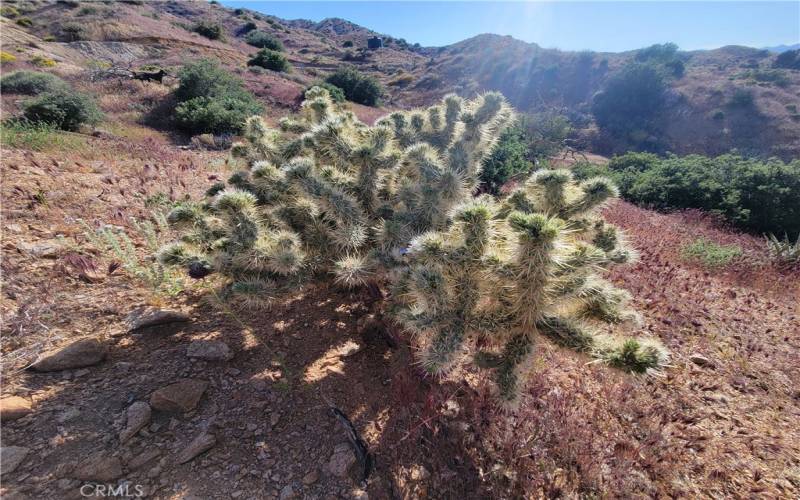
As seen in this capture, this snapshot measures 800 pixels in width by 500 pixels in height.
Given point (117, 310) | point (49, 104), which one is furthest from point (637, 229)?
point (49, 104)

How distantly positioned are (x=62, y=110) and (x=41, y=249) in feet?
31.1

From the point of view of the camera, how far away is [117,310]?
9.64 feet

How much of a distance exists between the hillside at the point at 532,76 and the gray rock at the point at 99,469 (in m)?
18.3

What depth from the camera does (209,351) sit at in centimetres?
261

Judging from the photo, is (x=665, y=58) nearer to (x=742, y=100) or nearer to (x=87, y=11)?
(x=742, y=100)

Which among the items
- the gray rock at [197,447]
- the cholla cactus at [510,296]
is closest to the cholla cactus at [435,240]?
the cholla cactus at [510,296]

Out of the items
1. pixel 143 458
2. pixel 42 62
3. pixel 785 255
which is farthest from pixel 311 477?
pixel 42 62

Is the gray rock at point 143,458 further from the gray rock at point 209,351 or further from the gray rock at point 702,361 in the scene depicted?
the gray rock at point 702,361

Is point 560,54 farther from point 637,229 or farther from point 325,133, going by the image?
point 325,133

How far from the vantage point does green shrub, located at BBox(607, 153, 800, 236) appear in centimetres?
873

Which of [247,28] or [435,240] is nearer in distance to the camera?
[435,240]

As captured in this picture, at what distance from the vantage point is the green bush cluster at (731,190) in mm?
8727

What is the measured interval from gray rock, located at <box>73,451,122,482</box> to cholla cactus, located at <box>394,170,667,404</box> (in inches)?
67.8

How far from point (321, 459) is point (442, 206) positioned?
201 cm
